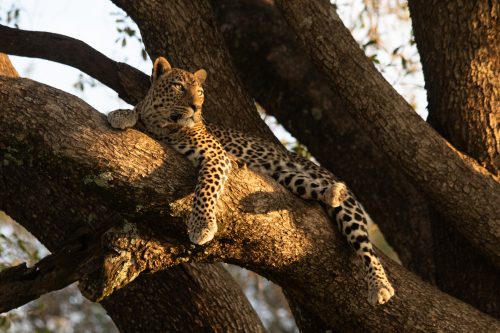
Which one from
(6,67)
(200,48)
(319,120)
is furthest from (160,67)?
(319,120)

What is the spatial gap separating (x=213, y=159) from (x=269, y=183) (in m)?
0.46

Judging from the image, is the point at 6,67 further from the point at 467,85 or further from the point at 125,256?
the point at 467,85

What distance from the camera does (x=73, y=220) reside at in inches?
253

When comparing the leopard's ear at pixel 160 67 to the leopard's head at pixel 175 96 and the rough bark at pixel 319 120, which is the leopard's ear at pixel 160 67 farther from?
the rough bark at pixel 319 120

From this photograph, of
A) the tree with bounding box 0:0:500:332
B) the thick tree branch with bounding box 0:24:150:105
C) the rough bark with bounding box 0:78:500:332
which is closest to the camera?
the rough bark with bounding box 0:78:500:332

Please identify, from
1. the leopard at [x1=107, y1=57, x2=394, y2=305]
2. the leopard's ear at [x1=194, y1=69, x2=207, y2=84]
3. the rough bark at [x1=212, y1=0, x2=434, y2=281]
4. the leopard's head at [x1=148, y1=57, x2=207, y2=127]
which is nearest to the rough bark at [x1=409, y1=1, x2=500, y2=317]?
the rough bark at [x1=212, y1=0, x2=434, y2=281]

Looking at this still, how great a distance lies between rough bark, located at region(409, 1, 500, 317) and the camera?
6.57 m

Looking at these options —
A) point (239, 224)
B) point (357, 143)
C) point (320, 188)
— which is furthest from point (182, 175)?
point (357, 143)

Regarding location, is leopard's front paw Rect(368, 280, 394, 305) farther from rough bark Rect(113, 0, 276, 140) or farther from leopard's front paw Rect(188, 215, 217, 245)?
rough bark Rect(113, 0, 276, 140)

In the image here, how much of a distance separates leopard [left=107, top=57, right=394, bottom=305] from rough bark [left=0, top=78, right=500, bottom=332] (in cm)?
12

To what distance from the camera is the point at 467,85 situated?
21.7 ft

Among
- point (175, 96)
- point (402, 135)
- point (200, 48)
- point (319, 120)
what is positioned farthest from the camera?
point (319, 120)

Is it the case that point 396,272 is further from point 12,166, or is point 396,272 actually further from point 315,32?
point 12,166

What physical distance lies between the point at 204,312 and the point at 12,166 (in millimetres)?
1896
